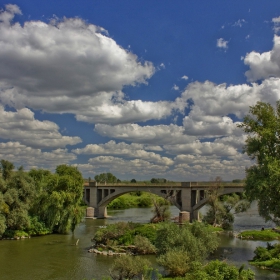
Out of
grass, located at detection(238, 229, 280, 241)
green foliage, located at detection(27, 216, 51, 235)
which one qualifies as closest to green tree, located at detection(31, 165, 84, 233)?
green foliage, located at detection(27, 216, 51, 235)

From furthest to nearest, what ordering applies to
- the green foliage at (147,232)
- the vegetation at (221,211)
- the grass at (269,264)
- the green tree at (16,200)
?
the vegetation at (221,211) < the green tree at (16,200) < the green foliage at (147,232) < the grass at (269,264)

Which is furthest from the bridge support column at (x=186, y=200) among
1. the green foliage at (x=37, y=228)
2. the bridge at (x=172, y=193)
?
the green foliage at (x=37, y=228)

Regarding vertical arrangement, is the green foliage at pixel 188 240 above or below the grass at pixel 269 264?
above

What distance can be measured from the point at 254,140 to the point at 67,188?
27235 mm

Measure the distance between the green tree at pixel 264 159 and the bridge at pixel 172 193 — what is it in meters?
26.4

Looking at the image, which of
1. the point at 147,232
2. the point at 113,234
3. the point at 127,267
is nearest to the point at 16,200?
the point at 113,234

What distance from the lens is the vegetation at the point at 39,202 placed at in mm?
46469

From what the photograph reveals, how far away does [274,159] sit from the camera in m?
33.3

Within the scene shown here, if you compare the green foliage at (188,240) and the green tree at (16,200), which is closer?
the green foliage at (188,240)

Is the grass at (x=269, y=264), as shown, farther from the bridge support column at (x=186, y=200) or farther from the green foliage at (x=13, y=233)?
the bridge support column at (x=186, y=200)

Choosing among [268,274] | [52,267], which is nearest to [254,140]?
[268,274]

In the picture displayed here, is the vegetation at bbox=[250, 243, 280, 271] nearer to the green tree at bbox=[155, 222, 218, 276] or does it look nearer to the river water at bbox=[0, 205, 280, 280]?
the river water at bbox=[0, 205, 280, 280]

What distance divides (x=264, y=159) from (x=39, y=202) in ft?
104

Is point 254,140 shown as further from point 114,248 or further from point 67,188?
point 67,188
